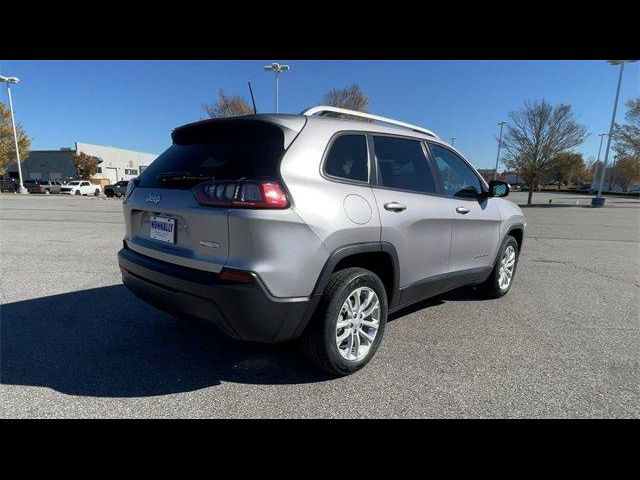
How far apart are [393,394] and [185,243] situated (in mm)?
1785

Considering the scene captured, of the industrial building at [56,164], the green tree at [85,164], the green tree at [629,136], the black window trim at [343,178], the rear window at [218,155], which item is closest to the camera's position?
the rear window at [218,155]

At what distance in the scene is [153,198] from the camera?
2.66m

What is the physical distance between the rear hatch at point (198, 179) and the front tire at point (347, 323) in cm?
80

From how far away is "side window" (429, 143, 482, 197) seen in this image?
3578 mm

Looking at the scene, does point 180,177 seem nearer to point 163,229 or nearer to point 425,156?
point 163,229

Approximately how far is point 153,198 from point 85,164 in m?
57.7

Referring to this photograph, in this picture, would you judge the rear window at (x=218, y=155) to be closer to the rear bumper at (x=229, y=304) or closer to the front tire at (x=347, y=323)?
the rear bumper at (x=229, y=304)

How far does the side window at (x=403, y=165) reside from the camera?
9.71ft

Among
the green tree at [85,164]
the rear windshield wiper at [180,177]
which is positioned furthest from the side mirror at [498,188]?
the green tree at [85,164]

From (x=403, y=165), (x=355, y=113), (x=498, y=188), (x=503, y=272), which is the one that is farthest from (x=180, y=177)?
(x=503, y=272)

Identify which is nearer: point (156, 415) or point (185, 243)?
point (156, 415)

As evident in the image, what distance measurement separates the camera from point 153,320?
146 inches
